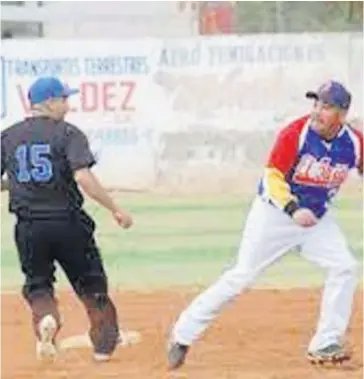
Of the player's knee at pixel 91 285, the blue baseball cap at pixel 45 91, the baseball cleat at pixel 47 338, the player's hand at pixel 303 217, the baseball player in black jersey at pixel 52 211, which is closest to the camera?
the player's hand at pixel 303 217

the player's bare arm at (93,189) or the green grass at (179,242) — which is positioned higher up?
the player's bare arm at (93,189)

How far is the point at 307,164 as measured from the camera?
9.44 metres

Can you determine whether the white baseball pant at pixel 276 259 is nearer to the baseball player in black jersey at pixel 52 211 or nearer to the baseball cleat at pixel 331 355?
the baseball cleat at pixel 331 355

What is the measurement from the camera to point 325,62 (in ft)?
79.4

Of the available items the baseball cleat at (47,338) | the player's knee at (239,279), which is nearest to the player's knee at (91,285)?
the baseball cleat at (47,338)

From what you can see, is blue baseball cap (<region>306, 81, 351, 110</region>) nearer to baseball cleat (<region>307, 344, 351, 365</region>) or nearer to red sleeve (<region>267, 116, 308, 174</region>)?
red sleeve (<region>267, 116, 308, 174</region>)

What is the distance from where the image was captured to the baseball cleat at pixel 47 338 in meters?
9.78

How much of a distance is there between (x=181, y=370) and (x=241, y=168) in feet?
47.9

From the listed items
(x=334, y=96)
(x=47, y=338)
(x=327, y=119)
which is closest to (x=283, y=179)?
(x=327, y=119)

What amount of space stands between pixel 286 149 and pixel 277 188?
0.76 ft

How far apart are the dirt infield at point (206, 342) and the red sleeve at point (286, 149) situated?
1186 mm

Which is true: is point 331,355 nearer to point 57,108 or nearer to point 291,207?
point 291,207

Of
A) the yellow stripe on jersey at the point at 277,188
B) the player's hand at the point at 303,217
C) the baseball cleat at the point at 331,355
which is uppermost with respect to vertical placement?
the yellow stripe on jersey at the point at 277,188

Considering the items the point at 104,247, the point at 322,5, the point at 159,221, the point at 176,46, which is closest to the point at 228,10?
the point at 322,5
